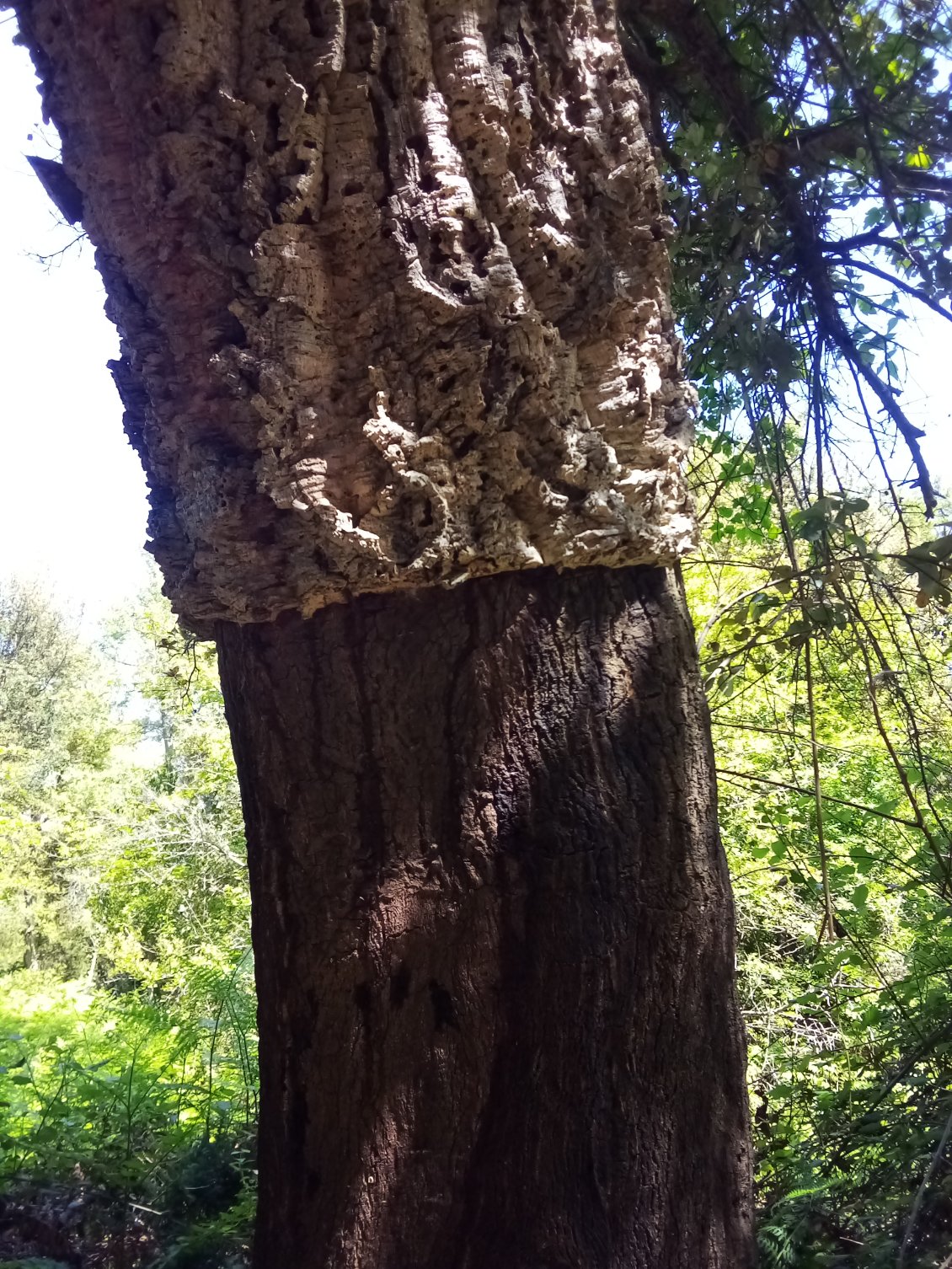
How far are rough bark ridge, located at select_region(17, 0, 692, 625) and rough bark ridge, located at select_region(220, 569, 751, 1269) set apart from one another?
13 centimetres

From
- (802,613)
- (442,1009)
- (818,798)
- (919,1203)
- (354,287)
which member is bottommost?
(919,1203)

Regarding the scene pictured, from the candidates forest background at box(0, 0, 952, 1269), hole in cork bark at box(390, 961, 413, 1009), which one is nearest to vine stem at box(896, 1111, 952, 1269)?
forest background at box(0, 0, 952, 1269)

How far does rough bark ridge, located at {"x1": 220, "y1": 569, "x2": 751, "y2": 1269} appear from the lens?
1270mm

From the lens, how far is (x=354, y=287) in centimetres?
131

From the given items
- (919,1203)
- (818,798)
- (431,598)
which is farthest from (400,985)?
(818,798)

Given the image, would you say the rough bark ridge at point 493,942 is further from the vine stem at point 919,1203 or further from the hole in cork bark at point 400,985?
the vine stem at point 919,1203

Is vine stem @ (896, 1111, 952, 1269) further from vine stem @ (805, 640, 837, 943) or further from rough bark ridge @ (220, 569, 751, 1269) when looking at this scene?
vine stem @ (805, 640, 837, 943)

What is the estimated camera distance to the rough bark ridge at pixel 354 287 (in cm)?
127

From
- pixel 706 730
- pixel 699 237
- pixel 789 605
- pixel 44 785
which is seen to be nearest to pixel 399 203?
pixel 706 730

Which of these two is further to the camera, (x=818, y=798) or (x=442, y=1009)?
(x=818, y=798)

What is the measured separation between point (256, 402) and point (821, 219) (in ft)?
6.42

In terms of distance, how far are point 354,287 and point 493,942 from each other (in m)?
1.00

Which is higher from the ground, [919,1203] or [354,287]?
[354,287]

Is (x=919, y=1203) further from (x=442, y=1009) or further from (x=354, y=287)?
(x=354, y=287)
